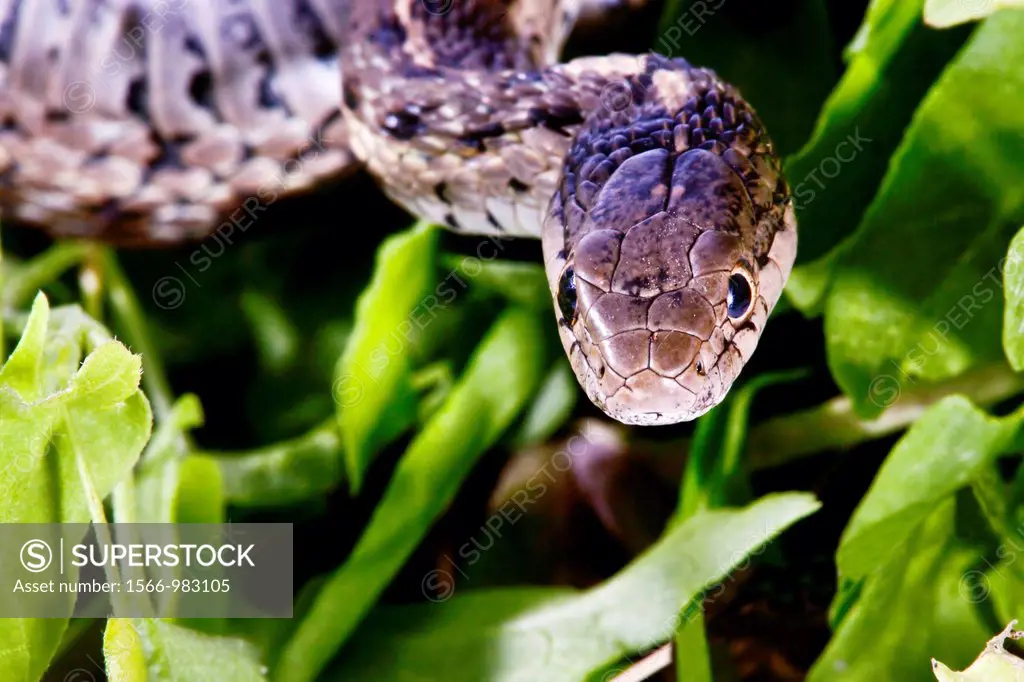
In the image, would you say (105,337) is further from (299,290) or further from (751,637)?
(751,637)

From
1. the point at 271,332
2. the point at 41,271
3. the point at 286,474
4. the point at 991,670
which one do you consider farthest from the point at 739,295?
the point at 41,271

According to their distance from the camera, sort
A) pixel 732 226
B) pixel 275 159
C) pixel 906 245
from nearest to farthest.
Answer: pixel 732 226 < pixel 906 245 < pixel 275 159

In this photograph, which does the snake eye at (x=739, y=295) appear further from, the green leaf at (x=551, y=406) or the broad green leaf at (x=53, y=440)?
the broad green leaf at (x=53, y=440)

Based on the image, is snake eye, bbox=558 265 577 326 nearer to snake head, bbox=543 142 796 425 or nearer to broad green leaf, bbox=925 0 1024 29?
snake head, bbox=543 142 796 425

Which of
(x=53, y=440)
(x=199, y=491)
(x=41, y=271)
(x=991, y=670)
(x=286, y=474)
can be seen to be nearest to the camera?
(x=991, y=670)

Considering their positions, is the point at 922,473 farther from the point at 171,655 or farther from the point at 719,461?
the point at 171,655

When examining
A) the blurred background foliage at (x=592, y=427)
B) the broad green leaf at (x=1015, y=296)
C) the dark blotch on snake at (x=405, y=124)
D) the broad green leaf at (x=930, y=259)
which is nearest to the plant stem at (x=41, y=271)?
the blurred background foliage at (x=592, y=427)

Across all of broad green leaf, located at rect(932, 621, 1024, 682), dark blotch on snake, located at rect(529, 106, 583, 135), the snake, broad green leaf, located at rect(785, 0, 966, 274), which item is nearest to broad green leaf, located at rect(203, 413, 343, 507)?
the snake

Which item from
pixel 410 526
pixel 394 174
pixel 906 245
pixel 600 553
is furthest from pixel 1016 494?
pixel 394 174
